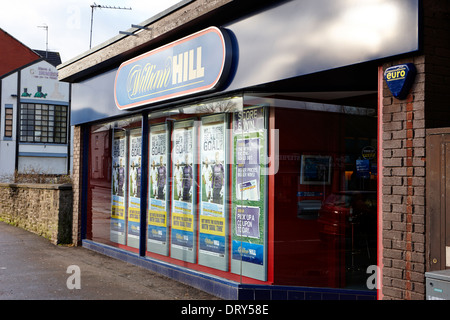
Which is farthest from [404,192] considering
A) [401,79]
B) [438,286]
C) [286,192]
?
[286,192]

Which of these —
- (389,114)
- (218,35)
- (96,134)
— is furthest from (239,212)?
(96,134)

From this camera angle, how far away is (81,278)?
8055 mm

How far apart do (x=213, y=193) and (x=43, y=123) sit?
101 feet

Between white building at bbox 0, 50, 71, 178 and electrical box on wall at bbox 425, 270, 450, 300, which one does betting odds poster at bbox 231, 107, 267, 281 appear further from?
white building at bbox 0, 50, 71, 178

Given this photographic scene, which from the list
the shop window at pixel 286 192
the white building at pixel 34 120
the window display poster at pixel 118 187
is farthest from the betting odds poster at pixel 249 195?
the white building at pixel 34 120

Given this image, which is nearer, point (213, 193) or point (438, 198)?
point (438, 198)

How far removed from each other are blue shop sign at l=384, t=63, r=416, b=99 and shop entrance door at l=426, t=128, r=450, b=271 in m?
0.44

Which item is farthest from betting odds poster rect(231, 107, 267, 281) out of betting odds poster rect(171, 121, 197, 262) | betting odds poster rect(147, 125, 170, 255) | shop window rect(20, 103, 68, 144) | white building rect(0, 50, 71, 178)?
shop window rect(20, 103, 68, 144)

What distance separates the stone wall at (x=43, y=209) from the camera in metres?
11.8

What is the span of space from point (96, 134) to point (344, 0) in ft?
24.8

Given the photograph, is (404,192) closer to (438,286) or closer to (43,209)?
(438,286)

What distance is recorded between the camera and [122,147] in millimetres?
10484

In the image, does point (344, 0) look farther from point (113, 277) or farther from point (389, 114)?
point (113, 277)

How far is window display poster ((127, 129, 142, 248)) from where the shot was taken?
32.0 feet
